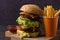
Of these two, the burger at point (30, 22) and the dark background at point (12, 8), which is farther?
the dark background at point (12, 8)

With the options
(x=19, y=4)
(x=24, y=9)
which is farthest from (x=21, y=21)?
(x=19, y=4)

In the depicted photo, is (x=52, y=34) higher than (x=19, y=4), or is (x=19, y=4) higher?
(x=19, y=4)

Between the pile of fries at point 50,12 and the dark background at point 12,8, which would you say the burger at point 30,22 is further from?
the dark background at point 12,8

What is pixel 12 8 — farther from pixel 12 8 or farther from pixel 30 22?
pixel 30 22

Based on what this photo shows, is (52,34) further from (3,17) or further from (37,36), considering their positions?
(3,17)

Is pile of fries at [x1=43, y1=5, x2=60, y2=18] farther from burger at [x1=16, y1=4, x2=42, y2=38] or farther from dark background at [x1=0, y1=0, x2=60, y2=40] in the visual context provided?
dark background at [x1=0, y1=0, x2=60, y2=40]

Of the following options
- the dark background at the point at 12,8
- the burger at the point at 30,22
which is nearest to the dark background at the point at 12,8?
the dark background at the point at 12,8

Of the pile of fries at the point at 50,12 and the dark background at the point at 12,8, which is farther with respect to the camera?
the dark background at the point at 12,8

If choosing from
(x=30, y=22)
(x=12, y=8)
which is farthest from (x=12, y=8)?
(x=30, y=22)

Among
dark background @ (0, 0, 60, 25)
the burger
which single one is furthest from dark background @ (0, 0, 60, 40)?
the burger

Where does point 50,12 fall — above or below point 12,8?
below

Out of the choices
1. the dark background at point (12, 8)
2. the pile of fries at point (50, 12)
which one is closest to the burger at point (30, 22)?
the pile of fries at point (50, 12)
